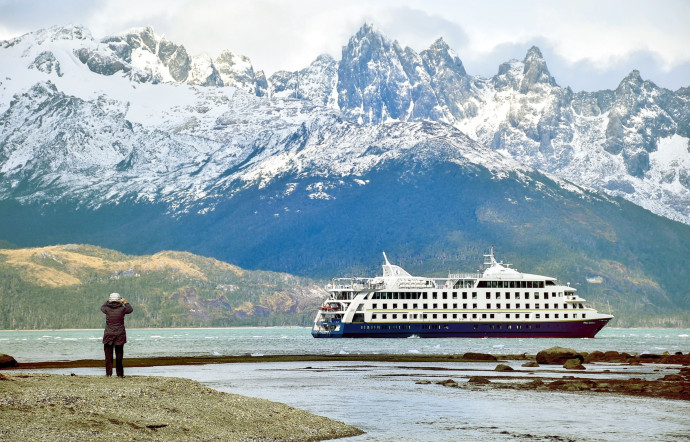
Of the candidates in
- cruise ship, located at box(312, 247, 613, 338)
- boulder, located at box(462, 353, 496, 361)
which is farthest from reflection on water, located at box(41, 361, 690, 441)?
cruise ship, located at box(312, 247, 613, 338)

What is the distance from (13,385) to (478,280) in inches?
5449

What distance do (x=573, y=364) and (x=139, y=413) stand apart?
5562cm

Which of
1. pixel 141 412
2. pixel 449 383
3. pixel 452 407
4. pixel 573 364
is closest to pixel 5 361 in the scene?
pixel 449 383

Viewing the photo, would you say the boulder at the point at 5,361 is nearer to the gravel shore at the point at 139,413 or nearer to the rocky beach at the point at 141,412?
the rocky beach at the point at 141,412

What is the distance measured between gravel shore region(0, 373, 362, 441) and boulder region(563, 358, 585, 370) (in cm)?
4490

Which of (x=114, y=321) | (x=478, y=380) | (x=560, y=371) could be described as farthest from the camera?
(x=560, y=371)

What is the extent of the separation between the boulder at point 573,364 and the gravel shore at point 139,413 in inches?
1768

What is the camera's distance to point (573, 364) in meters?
85.8

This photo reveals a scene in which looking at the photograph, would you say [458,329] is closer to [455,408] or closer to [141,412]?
[455,408]

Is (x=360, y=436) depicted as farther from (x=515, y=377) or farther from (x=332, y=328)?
(x=332, y=328)

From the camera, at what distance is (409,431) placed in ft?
146

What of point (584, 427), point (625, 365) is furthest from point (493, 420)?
point (625, 365)

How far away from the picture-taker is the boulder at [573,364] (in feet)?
278

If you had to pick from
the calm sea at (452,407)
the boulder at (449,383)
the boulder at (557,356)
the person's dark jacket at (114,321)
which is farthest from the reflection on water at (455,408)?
the boulder at (557,356)
